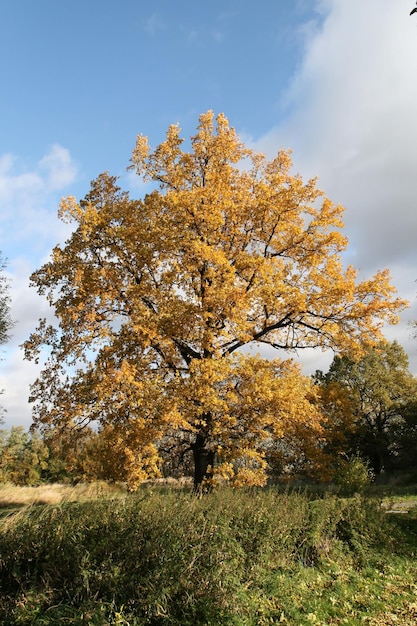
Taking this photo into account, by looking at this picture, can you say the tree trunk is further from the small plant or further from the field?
the field

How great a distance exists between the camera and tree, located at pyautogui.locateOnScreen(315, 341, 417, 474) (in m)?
33.0

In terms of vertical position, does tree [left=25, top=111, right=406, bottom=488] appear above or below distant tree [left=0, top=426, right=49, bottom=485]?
above

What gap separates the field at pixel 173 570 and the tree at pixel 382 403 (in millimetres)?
25976

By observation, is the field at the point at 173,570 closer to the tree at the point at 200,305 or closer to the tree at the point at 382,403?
the tree at the point at 200,305

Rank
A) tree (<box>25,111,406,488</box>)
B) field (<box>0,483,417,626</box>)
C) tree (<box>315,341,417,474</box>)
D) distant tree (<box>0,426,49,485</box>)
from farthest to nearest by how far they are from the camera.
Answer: distant tree (<box>0,426,49,485</box>) → tree (<box>315,341,417,474</box>) → tree (<box>25,111,406,488</box>) → field (<box>0,483,417,626</box>)

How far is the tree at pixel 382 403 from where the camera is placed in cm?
3300

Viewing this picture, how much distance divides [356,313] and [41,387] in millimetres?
9045

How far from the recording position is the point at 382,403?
34469 millimetres

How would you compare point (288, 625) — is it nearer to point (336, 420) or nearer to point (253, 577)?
point (253, 577)

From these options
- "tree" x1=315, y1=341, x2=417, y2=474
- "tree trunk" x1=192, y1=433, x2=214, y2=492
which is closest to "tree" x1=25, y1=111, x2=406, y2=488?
"tree trunk" x1=192, y1=433, x2=214, y2=492

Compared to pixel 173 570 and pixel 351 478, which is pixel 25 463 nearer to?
pixel 351 478

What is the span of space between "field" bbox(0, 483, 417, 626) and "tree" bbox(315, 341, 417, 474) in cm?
2598

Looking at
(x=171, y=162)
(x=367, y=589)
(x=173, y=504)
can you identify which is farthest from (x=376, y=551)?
(x=171, y=162)

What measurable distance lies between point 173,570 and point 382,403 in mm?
33440
